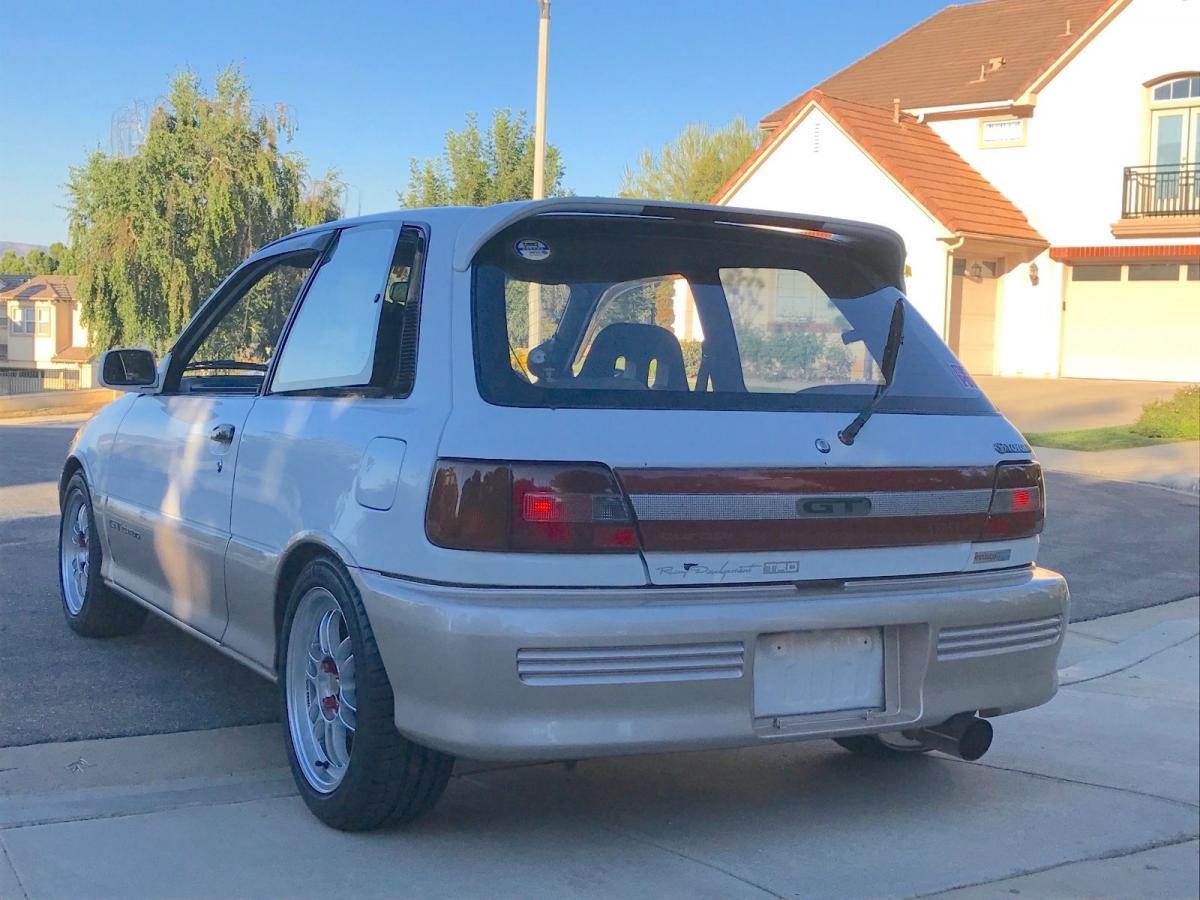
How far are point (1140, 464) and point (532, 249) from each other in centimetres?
1231

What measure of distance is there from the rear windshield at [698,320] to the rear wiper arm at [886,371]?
0.8 inches

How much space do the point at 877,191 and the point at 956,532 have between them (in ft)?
76.6

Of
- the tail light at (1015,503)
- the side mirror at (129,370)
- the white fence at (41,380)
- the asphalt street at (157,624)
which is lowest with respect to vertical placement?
the white fence at (41,380)

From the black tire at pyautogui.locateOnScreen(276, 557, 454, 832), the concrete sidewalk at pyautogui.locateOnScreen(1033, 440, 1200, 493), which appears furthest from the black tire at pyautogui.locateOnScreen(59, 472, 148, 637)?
the concrete sidewalk at pyautogui.locateOnScreen(1033, 440, 1200, 493)

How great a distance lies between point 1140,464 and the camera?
1465cm

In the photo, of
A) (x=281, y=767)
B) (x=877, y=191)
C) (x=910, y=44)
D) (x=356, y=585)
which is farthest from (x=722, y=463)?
(x=910, y=44)

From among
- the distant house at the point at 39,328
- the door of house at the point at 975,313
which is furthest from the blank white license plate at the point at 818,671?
the distant house at the point at 39,328

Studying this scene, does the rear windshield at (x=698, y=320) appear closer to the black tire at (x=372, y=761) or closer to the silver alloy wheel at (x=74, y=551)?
the black tire at (x=372, y=761)

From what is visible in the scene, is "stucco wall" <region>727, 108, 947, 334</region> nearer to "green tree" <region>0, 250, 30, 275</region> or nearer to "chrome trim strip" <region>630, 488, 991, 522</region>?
"chrome trim strip" <region>630, 488, 991, 522</region>

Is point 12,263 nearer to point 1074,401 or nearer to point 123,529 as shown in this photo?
point 1074,401

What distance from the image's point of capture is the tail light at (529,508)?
11.4ft

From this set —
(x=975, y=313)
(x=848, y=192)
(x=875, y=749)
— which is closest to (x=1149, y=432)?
(x=975, y=313)

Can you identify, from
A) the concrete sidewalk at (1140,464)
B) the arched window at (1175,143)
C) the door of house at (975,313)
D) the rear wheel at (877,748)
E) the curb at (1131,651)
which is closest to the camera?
the rear wheel at (877,748)

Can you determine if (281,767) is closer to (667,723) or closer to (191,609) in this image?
(191,609)
